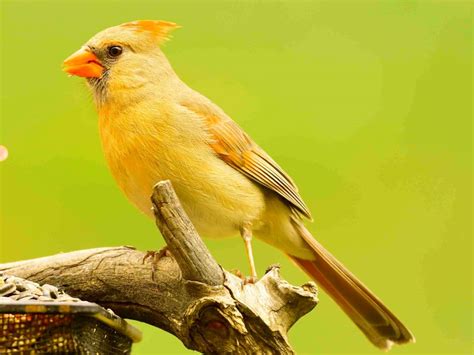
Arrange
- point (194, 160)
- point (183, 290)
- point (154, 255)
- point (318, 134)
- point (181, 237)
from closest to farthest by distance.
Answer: point (181, 237)
point (183, 290)
point (154, 255)
point (194, 160)
point (318, 134)

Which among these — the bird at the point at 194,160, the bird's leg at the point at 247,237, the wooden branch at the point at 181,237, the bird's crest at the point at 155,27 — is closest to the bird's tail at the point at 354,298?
the bird at the point at 194,160

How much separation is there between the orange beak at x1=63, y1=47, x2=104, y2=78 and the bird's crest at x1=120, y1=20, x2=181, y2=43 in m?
0.17

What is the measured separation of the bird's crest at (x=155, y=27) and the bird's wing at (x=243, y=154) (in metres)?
0.27

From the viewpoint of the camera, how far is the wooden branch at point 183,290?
292 centimetres

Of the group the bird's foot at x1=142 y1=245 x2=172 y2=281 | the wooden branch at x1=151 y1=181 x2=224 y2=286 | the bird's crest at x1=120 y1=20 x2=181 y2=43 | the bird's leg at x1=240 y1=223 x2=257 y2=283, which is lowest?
the bird's foot at x1=142 y1=245 x2=172 y2=281

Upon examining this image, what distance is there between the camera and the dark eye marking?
3762 millimetres

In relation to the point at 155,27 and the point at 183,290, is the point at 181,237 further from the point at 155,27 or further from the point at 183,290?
the point at 155,27

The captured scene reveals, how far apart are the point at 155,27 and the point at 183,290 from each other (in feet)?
3.41

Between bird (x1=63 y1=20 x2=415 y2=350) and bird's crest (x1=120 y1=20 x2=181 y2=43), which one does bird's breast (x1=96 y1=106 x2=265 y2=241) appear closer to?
bird (x1=63 y1=20 x2=415 y2=350)

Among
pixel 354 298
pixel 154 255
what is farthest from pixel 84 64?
pixel 354 298

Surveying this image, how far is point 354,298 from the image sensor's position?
13.0 ft

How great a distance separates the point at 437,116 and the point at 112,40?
1.50 meters

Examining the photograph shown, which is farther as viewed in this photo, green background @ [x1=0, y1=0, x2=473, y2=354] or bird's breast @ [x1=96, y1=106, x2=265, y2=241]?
green background @ [x1=0, y1=0, x2=473, y2=354]

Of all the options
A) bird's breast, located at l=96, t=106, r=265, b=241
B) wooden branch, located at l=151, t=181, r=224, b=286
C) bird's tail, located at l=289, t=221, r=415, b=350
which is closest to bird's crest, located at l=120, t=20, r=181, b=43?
bird's breast, located at l=96, t=106, r=265, b=241
